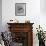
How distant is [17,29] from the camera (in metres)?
5.46

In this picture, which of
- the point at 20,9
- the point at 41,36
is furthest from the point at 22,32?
the point at 20,9

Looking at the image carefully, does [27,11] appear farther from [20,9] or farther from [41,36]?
[41,36]

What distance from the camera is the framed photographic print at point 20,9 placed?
5625 millimetres

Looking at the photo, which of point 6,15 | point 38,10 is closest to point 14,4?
point 6,15

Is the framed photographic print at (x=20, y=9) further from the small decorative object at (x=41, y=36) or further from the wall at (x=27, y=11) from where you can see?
the small decorative object at (x=41, y=36)

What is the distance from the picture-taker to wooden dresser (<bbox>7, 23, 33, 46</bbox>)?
5.45 metres

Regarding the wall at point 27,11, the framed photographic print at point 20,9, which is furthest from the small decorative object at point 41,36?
the framed photographic print at point 20,9

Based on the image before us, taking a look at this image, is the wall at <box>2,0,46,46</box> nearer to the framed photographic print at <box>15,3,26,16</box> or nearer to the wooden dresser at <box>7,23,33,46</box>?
the framed photographic print at <box>15,3,26,16</box>

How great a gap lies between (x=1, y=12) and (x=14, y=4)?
1.98 feet

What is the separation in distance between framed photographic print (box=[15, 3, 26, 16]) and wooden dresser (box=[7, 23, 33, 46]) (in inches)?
18.5

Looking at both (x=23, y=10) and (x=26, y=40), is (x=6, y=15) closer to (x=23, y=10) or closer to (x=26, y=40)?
(x=23, y=10)

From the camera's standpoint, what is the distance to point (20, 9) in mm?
5633

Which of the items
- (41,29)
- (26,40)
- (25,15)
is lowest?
(26,40)

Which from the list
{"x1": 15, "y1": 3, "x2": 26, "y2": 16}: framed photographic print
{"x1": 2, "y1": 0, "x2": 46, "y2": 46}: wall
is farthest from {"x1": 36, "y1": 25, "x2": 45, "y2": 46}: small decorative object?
{"x1": 15, "y1": 3, "x2": 26, "y2": 16}: framed photographic print
